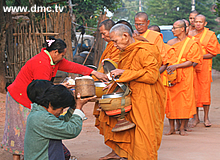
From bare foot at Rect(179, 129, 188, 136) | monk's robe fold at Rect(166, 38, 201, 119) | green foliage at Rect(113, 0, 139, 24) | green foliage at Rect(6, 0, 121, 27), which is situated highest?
green foliage at Rect(113, 0, 139, 24)

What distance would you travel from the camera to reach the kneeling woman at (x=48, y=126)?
8.46 feet

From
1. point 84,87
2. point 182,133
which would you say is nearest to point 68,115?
point 84,87

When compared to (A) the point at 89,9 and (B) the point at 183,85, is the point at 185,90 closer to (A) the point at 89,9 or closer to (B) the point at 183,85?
(B) the point at 183,85

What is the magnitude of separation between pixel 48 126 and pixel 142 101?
52.7 inches

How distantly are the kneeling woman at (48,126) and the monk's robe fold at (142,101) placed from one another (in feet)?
3.18

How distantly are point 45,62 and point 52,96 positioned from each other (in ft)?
3.73

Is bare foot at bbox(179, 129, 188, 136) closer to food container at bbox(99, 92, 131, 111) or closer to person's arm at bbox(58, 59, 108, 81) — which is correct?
person's arm at bbox(58, 59, 108, 81)

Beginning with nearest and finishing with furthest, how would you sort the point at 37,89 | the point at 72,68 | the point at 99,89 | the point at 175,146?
the point at 37,89 < the point at 99,89 < the point at 72,68 < the point at 175,146

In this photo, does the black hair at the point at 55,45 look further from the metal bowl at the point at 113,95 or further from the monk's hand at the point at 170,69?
the monk's hand at the point at 170,69

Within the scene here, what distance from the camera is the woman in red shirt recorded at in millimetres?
3686

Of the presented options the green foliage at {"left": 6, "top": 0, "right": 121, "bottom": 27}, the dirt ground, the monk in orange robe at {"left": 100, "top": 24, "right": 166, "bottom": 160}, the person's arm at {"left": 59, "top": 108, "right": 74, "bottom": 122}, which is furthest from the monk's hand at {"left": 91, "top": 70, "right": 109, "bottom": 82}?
the green foliage at {"left": 6, "top": 0, "right": 121, "bottom": 27}

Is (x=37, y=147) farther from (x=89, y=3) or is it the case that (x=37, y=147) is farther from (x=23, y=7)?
(x=89, y=3)

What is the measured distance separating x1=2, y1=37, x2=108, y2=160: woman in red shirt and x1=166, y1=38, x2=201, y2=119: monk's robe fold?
2.26 m

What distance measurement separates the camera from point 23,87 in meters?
3.84
